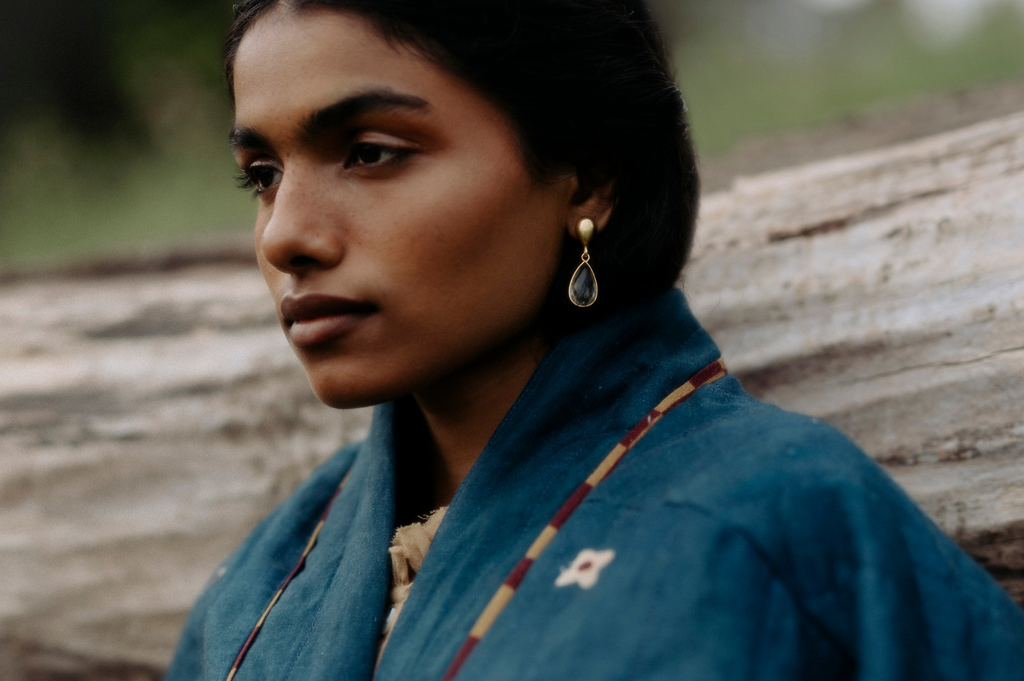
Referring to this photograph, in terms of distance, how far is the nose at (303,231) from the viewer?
1249 mm

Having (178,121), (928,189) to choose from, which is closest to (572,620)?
(928,189)

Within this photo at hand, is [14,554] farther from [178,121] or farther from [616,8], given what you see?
[178,121]

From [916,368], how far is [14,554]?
7.43 ft

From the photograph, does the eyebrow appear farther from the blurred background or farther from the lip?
the blurred background

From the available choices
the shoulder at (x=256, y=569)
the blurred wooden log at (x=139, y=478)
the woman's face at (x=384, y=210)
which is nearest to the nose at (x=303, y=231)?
the woman's face at (x=384, y=210)

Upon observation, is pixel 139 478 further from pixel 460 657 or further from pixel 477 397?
pixel 460 657

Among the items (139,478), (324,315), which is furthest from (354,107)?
(139,478)

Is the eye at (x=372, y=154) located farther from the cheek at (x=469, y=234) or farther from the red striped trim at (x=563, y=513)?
the red striped trim at (x=563, y=513)

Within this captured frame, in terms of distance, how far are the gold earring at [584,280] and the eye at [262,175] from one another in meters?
0.49

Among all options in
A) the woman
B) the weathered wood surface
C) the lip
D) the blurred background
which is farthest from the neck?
the blurred background

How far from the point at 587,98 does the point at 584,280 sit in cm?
28

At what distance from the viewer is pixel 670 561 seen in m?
1.04

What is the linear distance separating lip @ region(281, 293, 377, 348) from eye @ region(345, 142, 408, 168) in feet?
0.67

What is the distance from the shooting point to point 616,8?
1.41 m
